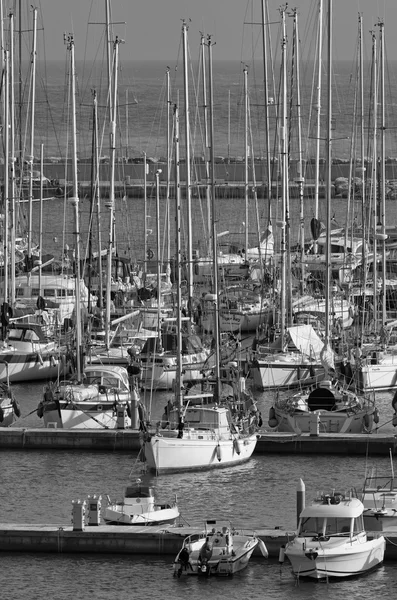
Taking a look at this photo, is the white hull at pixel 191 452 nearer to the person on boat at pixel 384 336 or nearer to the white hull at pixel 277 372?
the white hull at pixel 277 372

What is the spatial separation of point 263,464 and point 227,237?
136 ft

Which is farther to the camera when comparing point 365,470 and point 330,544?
point 365,470

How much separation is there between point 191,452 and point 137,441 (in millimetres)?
2371

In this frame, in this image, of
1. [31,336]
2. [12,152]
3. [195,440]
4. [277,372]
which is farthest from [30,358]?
[195,440]

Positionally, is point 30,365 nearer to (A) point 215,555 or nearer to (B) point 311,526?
(A) point 215,555

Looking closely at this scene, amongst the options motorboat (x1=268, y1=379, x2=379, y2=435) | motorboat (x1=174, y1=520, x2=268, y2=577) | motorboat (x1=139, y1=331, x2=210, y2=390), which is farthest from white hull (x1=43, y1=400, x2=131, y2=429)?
motorboat (x1=174, y1=520, x2=268, y2=577)

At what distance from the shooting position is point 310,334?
43.8 m

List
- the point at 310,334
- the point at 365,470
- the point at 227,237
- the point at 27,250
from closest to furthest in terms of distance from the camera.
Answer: the point at 365,470, the point at 310,334, the point at 27,250, the point at 227,237

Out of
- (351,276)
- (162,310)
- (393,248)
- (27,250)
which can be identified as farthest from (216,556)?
(393,248)

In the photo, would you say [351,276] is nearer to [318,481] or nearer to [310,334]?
[310,334]

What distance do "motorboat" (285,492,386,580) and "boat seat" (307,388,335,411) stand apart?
9.89 meters

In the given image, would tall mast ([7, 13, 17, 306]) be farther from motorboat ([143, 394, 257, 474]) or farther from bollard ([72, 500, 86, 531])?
bollard ([72, 500, 86, 531])

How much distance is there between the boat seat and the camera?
1462 inches

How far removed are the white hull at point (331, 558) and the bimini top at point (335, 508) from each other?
1.30ft
